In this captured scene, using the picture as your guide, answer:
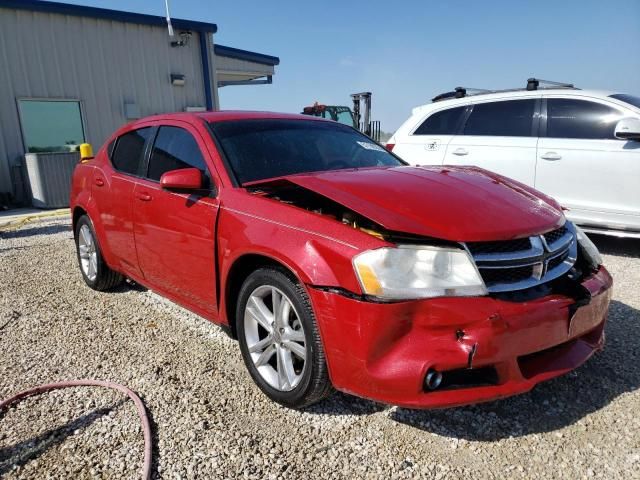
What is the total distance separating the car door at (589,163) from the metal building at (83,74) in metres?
10.1

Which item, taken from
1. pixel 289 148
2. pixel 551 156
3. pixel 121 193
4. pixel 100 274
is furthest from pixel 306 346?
pixel 551 156

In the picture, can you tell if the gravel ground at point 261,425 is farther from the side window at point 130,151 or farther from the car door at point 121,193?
the side window at point 130,151

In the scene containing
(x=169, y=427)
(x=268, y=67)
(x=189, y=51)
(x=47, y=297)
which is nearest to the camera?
(x=169, y=427)

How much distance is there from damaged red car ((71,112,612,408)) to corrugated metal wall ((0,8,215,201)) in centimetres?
912

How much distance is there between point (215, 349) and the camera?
10.5 feet

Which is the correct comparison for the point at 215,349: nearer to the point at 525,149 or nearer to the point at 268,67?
the point at 525,149

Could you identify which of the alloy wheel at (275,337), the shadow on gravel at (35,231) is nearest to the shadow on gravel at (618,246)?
the alloy wheel at (275,337)

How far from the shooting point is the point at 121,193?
12.1 feet

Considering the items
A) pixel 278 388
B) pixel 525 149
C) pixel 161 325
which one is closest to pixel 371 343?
pixel 278 388

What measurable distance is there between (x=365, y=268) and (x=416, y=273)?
0.72ft

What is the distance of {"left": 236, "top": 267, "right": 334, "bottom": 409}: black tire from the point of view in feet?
7.22

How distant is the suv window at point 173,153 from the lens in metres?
3.08

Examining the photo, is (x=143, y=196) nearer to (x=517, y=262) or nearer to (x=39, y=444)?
(x=39, y=444)

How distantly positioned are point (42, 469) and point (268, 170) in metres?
1.88
